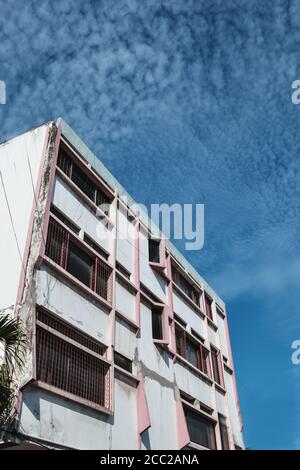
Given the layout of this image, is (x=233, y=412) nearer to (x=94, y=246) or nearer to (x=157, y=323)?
(x=157, y=323)

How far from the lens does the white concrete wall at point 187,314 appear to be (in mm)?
20609

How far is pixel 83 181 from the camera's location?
16.5m

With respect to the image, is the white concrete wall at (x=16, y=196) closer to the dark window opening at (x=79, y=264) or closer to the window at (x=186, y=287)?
the dark window opening at (x=79, y=264)

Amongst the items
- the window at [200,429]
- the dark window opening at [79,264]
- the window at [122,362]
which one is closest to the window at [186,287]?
the window at [200,429]

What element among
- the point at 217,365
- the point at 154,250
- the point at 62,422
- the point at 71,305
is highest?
the point at 154,250

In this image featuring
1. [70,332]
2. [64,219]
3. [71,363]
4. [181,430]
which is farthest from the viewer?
[181,430]

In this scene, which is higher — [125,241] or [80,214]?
[125,241]

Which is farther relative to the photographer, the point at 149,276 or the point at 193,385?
the point at 193,385

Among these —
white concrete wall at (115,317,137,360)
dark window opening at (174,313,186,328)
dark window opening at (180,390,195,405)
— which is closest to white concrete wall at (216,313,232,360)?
dark window opening at (174,313,186,328)

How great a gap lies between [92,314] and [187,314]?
8282 mm

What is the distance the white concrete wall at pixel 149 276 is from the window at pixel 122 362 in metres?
3.78

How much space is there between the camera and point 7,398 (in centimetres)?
959

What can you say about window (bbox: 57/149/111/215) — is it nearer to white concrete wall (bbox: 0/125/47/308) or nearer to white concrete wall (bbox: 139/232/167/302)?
white concrete wall (bbox: 0/125/47/308)

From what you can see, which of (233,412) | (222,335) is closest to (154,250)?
(222,335)
